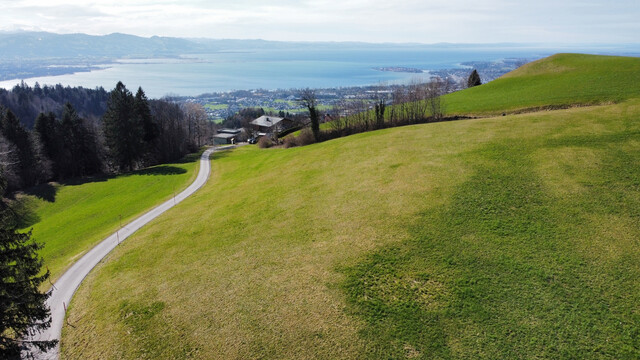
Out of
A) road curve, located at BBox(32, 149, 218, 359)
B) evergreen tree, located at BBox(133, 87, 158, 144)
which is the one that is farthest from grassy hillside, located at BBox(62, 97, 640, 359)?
evergreen tree, located at BBox(133, 87, 158, 144)

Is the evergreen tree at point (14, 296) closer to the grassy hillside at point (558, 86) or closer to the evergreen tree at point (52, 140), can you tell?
the grassy hillside at point (558, 86)

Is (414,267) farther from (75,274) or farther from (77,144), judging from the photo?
(77,144)

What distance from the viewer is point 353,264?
16.2 m

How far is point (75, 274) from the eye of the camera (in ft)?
72.0

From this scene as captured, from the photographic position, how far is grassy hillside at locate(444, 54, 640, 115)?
115 ft

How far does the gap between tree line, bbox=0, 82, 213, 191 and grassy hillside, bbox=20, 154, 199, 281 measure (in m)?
7.82

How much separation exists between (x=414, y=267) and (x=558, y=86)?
39667 mm

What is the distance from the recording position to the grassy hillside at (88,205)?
28.4 m

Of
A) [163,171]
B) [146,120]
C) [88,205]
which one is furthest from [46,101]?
[88,205]

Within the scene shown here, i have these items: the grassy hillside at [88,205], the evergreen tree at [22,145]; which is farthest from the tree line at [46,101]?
the grassy hillside at [88,205]

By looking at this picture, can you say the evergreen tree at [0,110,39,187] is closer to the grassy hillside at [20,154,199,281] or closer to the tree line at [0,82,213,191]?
the tree line at [0,82,213,191]

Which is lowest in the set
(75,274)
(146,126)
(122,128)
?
(75,274)

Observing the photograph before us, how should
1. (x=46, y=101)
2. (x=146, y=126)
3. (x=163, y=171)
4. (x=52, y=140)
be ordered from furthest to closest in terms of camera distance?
(x=46, y=101) → (x=146, y=126) → (x=52, y=140) → (x=163, y=171)

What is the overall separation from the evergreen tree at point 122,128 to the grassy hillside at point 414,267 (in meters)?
40.6
